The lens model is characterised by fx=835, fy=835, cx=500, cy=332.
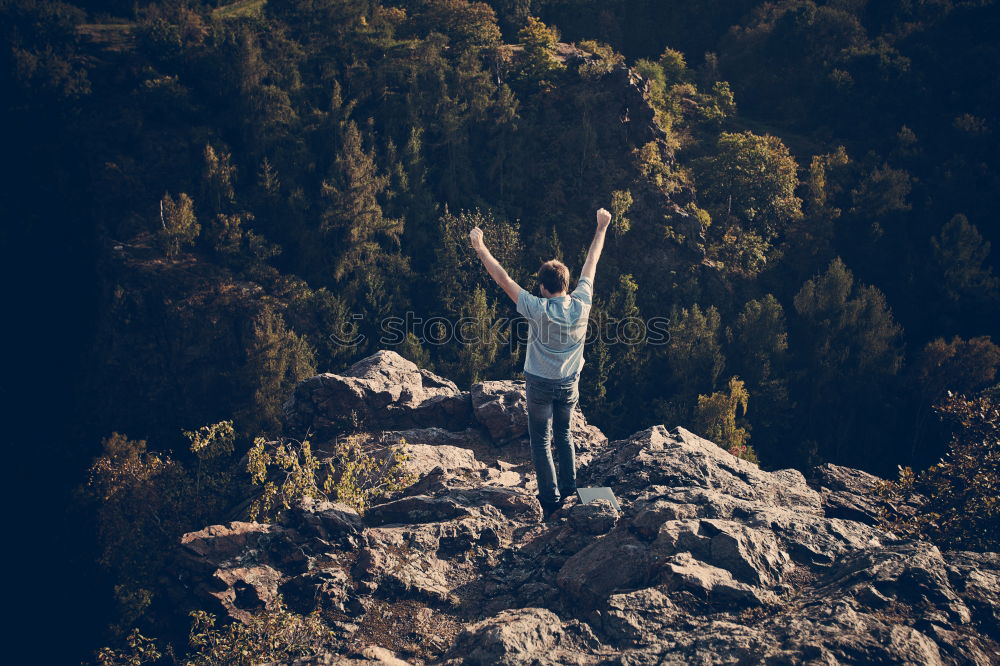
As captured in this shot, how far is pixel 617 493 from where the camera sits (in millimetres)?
12062

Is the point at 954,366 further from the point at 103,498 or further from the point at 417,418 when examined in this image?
the point at 103,498

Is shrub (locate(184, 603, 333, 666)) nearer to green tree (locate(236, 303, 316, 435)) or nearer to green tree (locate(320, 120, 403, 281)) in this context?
green tree (locate(236, 303, 316, 435))

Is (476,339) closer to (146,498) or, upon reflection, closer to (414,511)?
(146,498)

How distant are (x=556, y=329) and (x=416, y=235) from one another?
33.8m

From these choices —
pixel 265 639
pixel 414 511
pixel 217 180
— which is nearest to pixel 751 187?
pixel 217 180

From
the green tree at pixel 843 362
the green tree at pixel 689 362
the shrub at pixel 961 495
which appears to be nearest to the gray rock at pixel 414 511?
the shrub at pixel 961 495

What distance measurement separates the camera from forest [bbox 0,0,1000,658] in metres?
37.8

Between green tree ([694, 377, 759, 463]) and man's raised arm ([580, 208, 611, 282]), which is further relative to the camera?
green tree ([694, 377, 759, 463])

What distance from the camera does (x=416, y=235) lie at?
42.3 m

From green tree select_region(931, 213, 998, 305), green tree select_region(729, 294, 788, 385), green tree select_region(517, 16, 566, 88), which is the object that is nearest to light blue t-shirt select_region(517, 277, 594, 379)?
green tree select_region(729, 294, 788, 385)

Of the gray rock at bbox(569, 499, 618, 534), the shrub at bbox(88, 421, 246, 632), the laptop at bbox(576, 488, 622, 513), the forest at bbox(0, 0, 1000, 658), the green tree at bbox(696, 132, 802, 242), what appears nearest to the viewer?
the gray rock at bbox(569, 499, 618, 534)

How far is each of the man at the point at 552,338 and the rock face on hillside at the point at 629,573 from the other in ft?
4.43

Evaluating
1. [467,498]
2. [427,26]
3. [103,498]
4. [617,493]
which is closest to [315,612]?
[467,498]

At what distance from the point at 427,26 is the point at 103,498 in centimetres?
3039
